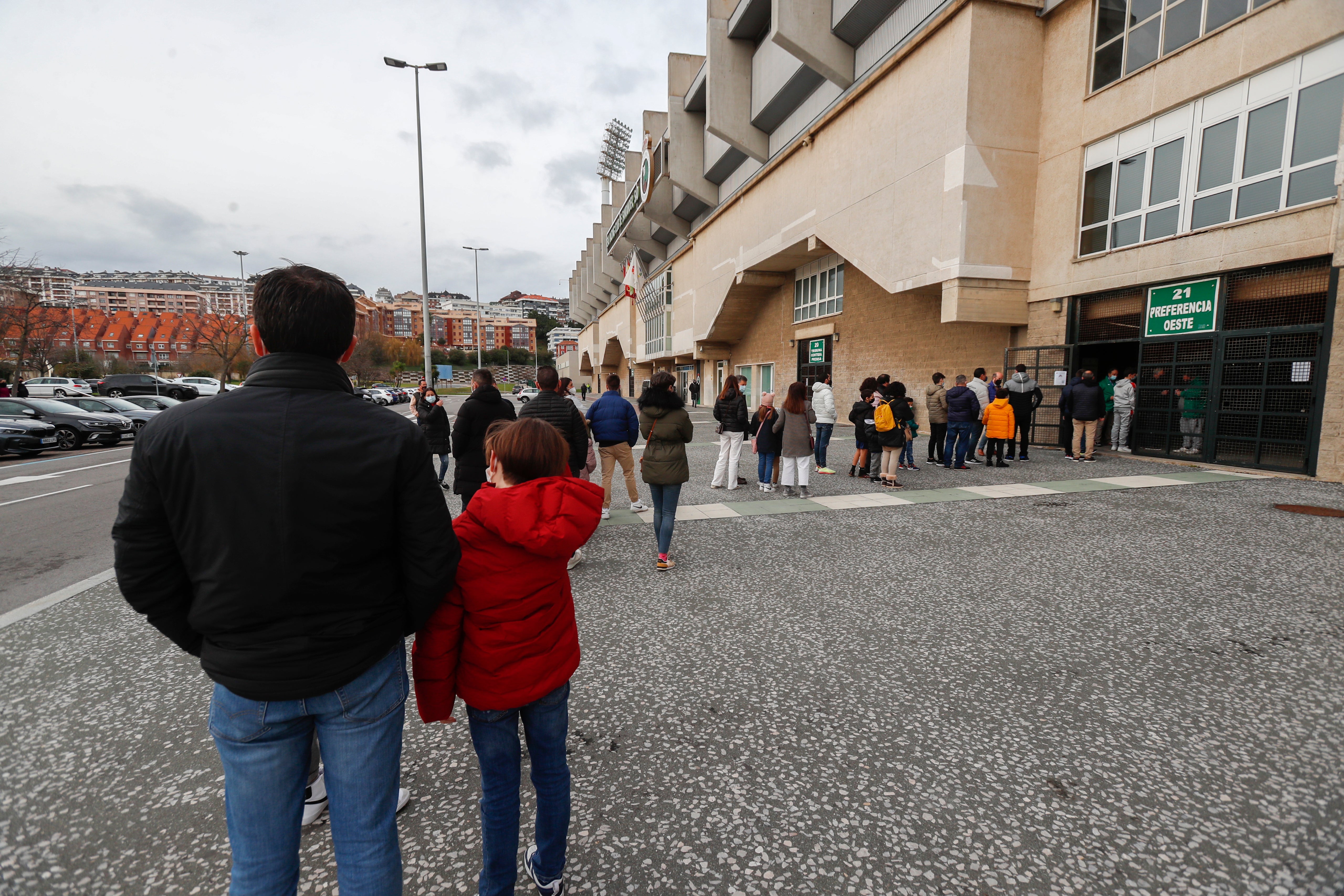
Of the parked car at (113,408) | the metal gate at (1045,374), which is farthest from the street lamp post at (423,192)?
the metal gate at (1045,374)

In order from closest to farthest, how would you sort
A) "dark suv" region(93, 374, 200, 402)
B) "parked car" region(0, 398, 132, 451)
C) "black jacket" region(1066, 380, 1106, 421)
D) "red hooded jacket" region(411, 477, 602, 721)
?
1. "red hooded jacket" region(411, 477, 602, 721)
2. "black jacket" region(1066, 380, 1106, 421)
3. "parked car" region(0, 398, 132, 451)
4. "dark suv" region(93, 374, 200, 402)

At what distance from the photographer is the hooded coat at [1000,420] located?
11234 millimetres

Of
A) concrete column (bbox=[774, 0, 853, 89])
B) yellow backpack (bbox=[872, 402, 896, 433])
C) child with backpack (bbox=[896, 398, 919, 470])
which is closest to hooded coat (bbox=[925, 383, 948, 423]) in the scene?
child with backpack (bbox=[896, 398, 919, 470])

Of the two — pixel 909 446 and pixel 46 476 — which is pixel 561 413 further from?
pixel 46 476

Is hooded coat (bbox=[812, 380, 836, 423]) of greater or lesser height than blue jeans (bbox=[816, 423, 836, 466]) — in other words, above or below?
above

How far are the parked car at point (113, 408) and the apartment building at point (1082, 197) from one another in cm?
2224

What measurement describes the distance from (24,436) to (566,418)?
17.3 metres

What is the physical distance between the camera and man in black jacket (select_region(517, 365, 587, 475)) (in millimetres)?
5828

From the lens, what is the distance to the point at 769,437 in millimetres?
9180

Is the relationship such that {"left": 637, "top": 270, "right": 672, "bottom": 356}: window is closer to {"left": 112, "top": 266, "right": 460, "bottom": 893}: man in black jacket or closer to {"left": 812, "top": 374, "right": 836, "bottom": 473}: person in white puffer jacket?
→ {"left": 812, "top": 374, "right": 836, "bottom": 473}: person in white puffer jacket

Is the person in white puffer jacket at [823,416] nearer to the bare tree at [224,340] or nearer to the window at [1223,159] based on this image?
the window at [1223,159]

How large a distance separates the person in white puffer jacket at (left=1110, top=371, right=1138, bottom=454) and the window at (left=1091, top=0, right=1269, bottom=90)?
6.11m

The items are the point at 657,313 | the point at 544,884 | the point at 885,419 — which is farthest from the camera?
the point at 657,313

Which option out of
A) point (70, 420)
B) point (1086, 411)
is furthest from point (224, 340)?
point (1086, 411)
